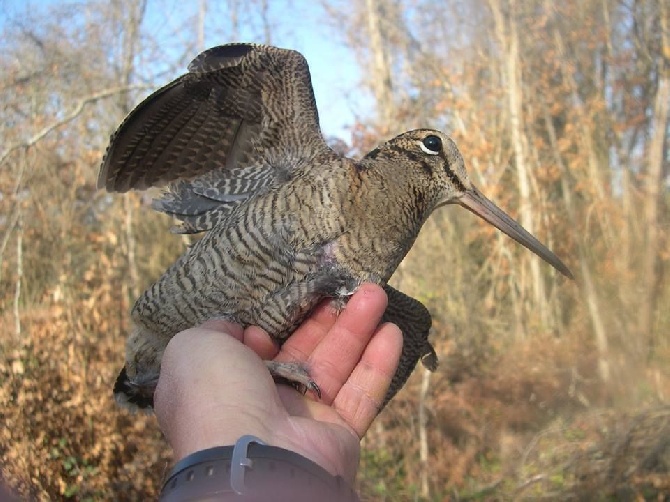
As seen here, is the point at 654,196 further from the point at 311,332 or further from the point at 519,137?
the point at 311,332

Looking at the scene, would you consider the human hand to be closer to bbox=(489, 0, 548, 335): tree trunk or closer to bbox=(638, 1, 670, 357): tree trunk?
bbox=(638, 1, 670, 357): tree trunk

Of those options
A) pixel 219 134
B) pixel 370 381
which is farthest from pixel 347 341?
pixel 219 134

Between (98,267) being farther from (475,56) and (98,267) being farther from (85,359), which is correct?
(475,56)

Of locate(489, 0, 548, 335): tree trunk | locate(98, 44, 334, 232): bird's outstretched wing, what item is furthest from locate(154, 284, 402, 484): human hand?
locate(489, 0, 548, 335): tree trunk

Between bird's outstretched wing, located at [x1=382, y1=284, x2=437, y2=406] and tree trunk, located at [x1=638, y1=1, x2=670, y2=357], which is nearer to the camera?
bird's outstretched wing, located at [x1=382, y1=284, x2=437, y2=406]

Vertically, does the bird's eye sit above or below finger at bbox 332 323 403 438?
above

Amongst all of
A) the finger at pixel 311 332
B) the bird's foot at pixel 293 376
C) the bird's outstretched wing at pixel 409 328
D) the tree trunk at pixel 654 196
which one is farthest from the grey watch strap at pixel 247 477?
the tree trunk at pixel 654 196

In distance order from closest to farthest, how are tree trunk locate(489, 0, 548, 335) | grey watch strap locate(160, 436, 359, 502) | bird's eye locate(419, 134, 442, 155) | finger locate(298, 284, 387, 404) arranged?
grey watch strap locate(160, 436, 359, 502), finger locate(298, 284, 387, 404), bird's eye locate(419, 134, 442, 155), tree trunk locate(489, 0, 548, 335)
